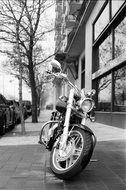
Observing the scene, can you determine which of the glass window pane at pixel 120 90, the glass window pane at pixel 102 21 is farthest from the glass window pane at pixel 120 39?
the glass window pane at pixel 102 21

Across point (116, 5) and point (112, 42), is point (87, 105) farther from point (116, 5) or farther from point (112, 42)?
point (112, 42)

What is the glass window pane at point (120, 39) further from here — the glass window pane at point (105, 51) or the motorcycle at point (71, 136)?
the motorcycle at point (71, 136)

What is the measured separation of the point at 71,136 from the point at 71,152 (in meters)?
0.26

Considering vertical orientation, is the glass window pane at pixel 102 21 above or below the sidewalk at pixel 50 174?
above

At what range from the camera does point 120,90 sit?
14.2 meters

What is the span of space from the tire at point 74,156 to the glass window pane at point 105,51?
1206 cm

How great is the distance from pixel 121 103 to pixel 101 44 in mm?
5776

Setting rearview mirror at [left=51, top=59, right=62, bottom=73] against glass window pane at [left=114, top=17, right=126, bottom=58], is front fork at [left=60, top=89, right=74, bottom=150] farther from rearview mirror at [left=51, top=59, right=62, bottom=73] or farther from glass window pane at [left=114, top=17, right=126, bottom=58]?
glass window pane at [left=114, top=17, right=126, bottom=58]

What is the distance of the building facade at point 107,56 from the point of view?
1381 cm

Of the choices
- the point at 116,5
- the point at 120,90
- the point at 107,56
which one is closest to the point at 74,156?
the point at 120,90

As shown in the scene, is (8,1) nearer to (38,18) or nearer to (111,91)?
(38,18)

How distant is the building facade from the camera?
13812mm

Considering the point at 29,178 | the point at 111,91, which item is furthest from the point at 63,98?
the point at 111,91

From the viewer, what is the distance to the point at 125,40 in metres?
13.4
